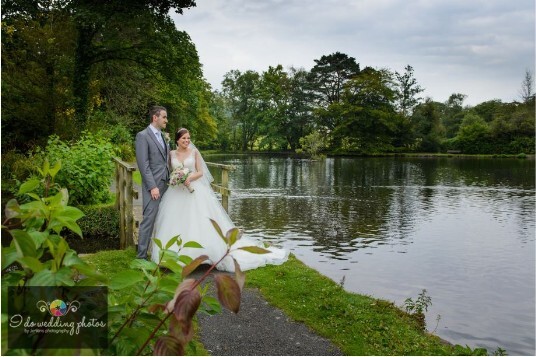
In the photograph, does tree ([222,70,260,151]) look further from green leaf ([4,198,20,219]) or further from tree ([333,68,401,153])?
green leaf ([4,198,20,219])

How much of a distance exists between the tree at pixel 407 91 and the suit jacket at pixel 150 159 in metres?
74.2

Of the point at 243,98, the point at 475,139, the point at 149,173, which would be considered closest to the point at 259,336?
the point at 149,173

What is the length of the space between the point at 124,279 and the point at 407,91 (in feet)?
269

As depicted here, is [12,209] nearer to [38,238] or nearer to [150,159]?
[38,238]

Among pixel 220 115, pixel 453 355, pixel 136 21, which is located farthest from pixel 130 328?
pixel 220 115

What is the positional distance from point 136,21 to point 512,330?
14.9 metres

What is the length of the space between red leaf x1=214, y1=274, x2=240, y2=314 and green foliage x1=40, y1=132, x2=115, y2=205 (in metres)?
10.3

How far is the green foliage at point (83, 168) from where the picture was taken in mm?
10914

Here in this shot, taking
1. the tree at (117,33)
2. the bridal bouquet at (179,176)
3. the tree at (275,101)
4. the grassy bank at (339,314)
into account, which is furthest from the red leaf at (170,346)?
the tree at (275,101)

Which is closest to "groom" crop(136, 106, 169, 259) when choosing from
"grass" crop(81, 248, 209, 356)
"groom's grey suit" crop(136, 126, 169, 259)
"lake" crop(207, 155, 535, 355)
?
"groom's grey suit" crop(136, 126, 169, 259)

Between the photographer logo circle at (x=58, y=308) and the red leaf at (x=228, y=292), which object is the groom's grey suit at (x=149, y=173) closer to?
the photographer logo circle at (x=58, y=308)

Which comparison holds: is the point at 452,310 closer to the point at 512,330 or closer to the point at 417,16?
the point at 512,330

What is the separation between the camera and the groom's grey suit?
714 cm

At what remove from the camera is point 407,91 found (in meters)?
78.6
